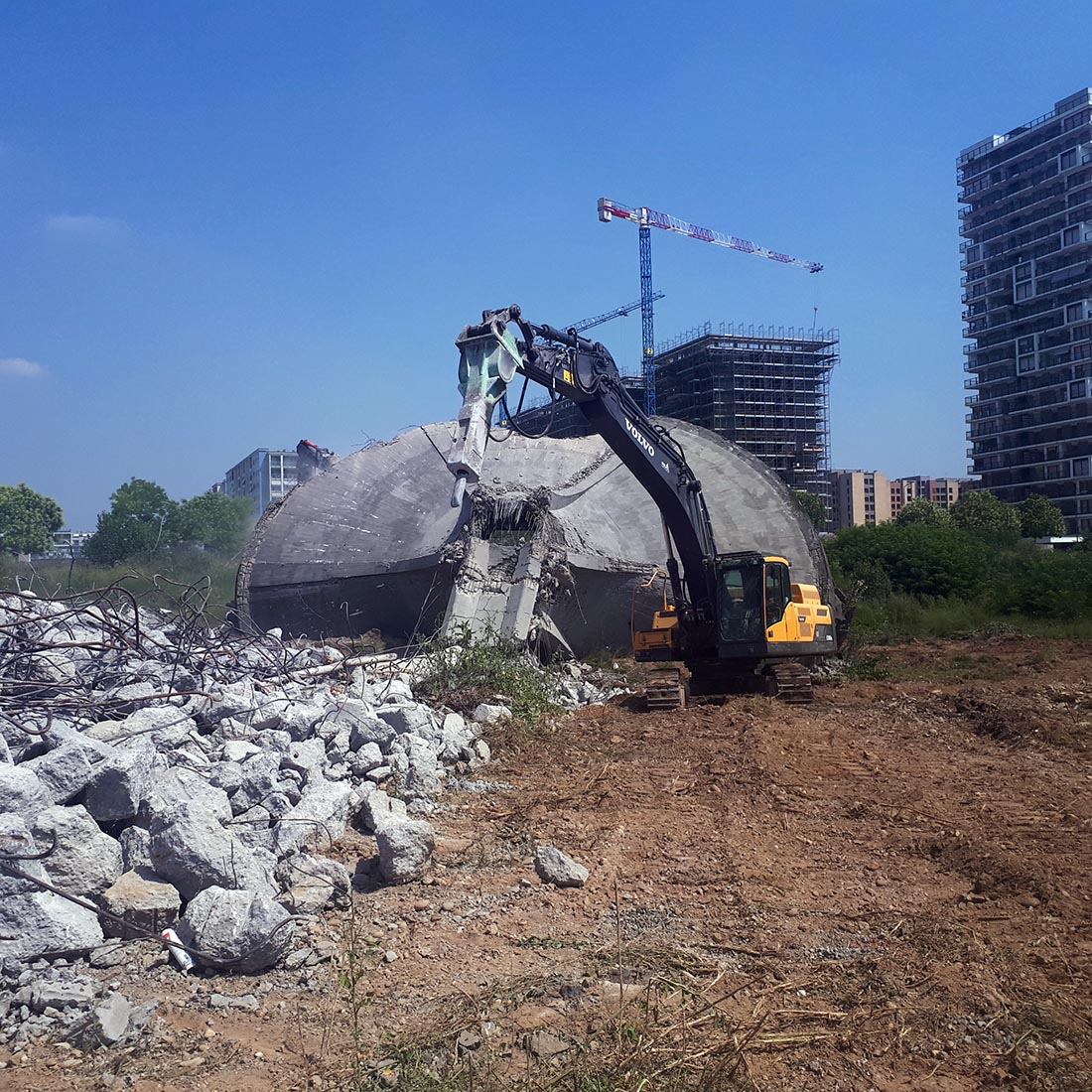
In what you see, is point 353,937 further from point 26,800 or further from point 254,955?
point 26,800

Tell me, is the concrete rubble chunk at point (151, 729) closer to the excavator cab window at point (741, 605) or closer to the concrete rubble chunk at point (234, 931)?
the concrete rubble chunk at point (234, 931)

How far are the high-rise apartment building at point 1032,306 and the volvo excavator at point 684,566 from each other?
6473 cm

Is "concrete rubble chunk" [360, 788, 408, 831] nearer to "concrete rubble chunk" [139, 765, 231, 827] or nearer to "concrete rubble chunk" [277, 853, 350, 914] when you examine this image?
"concrete rubble chunk" [277, 853, 350, 914]

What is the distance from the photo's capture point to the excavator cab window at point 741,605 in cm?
1193

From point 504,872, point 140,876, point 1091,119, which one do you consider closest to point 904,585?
point 504,872

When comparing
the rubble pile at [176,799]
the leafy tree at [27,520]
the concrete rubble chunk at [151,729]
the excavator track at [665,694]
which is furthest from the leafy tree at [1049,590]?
the leafy tree at [27,520]

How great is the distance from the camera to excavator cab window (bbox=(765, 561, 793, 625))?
12.0 meters

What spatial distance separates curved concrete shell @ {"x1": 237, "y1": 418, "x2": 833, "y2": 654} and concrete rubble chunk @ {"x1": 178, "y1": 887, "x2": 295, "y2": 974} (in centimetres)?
911

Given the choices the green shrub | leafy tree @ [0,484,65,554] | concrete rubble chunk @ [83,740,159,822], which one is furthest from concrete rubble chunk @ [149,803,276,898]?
leafy tree @ [0,484,65,554]

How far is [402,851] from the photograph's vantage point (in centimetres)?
529

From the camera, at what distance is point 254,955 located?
13.5ft

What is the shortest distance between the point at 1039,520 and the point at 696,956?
61.0m

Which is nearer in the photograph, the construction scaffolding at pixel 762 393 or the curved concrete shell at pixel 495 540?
the curved concrete shell at pixel 495 540

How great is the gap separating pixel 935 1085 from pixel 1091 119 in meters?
85.2
